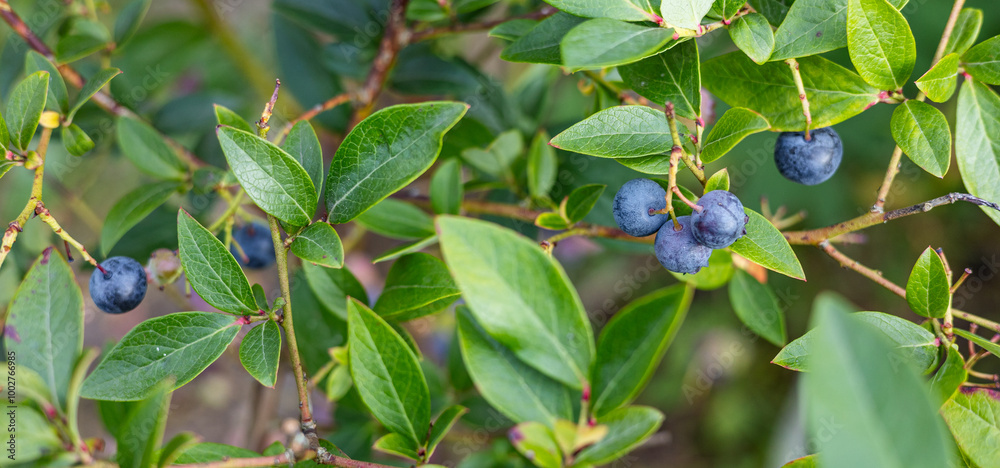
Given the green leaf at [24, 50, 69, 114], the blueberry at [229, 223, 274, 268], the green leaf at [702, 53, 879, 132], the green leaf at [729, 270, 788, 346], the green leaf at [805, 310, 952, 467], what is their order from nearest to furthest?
the green leaf at [805, 310, 952, 467] → the green leaf at [702, 53, 879, 132] → the green leaf at [24, 50, 69, 114] → the green leaf at [729, 270, 788, 346] → the blueberry at [229, 223, 274, 268]

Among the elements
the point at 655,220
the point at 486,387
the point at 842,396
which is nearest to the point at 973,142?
the point at 655,220

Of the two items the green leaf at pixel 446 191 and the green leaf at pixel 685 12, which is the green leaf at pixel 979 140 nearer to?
the green leaf at pixel 685 12

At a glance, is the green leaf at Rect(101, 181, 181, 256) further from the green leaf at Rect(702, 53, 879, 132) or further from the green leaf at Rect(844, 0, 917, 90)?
the green leaf at Rect(844, 0, 917, 90)

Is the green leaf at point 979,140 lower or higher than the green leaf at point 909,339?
higher

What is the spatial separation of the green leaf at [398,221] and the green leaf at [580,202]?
0.83 feet

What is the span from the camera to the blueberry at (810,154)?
2.73 feet

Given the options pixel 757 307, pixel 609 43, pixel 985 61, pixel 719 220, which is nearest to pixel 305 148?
pixel 609 43

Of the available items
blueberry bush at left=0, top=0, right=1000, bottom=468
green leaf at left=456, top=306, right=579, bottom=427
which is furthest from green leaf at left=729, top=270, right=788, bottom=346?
green leaf at left=456, top=306, right=579, bottom=427

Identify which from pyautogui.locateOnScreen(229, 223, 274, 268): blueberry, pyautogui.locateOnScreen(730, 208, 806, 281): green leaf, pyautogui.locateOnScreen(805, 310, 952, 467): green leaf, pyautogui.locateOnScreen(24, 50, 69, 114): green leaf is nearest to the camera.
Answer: pyautogui.locateOnScreen(805, 310, 952, 467): green leaf

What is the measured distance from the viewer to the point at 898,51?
0.71m

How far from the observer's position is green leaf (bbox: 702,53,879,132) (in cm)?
76

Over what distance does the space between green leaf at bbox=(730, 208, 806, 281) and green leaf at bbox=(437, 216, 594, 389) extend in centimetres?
21

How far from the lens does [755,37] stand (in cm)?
68

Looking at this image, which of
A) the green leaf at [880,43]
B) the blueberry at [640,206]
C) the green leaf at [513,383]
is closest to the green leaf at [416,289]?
the green leaf at [513,383]
